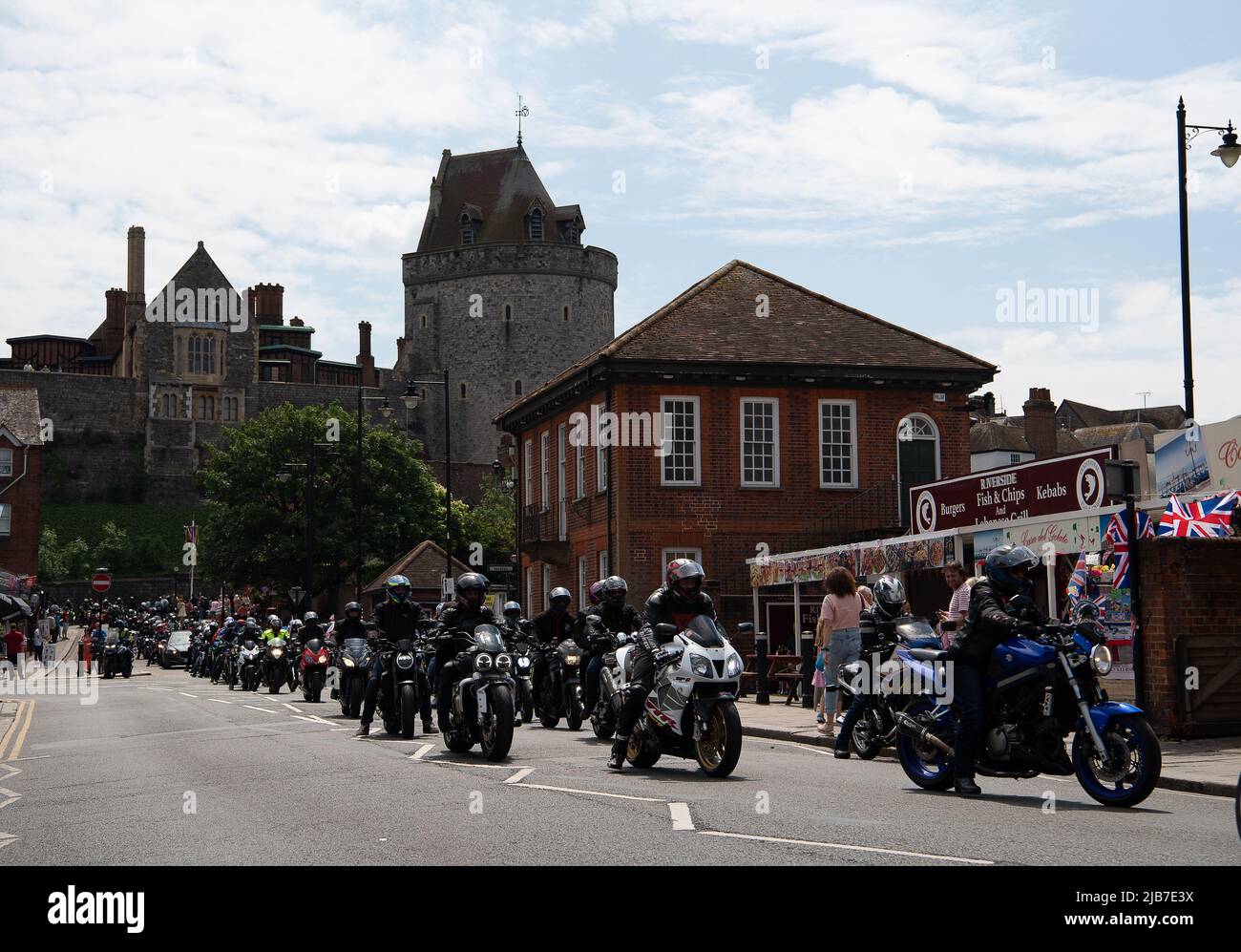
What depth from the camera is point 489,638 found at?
14773mm

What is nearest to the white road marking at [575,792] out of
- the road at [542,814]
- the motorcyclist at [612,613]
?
the road at [542,814]

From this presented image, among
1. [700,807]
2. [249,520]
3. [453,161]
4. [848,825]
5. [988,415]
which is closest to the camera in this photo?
[848,825]

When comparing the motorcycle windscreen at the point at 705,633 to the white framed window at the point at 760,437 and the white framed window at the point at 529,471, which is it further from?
the white framed window at the point at 529,471

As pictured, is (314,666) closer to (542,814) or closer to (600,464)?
(600,464)

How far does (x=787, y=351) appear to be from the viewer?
35750 mm

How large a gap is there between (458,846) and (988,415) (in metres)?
102

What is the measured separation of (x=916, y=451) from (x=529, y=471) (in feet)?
38.3

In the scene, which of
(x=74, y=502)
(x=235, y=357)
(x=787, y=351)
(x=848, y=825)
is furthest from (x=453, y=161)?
(x=848, y=825)

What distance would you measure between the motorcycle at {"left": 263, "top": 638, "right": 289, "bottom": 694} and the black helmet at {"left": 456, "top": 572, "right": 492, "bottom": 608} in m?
19.3

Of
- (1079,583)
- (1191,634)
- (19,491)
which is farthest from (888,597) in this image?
(19,491)

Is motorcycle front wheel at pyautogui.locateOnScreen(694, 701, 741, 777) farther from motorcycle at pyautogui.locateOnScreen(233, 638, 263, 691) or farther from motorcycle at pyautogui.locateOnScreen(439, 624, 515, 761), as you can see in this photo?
motorcycle at pyautogui.locateOnScreen(233, 638, 263, 691)

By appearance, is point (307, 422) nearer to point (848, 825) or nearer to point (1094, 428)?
point (1094, 428)

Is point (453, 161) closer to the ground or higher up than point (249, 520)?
higher up

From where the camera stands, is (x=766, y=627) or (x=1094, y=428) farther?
(x=1094, y=428)
